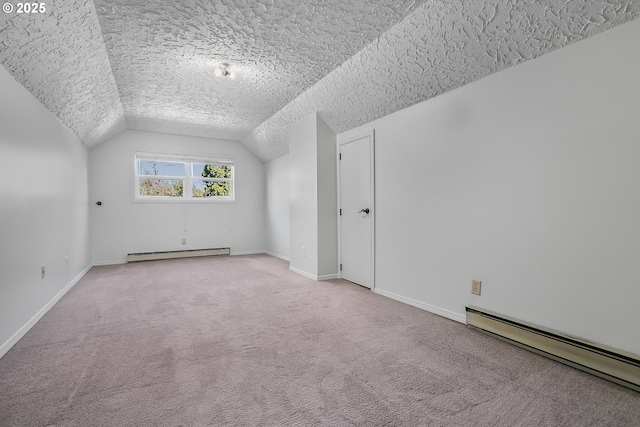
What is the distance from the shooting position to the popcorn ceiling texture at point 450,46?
169 cm

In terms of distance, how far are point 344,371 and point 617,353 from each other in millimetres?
1501

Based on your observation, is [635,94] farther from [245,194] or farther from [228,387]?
[245,194]

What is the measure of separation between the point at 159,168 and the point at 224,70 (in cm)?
358

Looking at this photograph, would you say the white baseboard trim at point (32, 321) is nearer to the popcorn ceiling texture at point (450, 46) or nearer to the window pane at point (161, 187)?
the window pane at point (161, 187)

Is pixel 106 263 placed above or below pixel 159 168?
below

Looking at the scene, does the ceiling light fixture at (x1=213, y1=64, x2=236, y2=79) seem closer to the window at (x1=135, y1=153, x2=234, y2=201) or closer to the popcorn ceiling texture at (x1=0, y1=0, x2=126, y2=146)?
the popcorn ceiling texture at (x1=0, y1=0, x2=126, y2=146)

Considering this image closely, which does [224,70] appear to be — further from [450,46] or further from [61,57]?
[450,46]

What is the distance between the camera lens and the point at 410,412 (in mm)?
1378

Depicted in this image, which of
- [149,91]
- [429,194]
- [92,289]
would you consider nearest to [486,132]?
[429,194]

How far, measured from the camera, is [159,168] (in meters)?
5.79

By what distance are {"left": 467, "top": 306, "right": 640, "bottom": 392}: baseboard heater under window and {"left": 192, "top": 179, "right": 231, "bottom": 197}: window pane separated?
5.37m

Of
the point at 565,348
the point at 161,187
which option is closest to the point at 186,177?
the point at 161,187

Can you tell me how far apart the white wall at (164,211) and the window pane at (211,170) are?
22 centimetres

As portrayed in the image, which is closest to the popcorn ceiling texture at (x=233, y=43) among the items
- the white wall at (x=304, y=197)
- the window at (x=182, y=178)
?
the white wall at (x=304, y=197)
